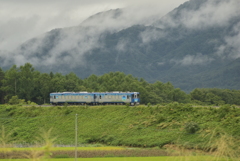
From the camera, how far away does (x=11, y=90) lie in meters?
76.5

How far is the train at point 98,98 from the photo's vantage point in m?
55.5

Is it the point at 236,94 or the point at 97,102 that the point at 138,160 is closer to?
the point at 97,102

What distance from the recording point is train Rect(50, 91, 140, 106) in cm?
5550

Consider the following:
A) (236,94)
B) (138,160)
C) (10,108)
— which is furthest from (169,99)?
(138,160)

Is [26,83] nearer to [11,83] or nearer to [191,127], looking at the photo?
[11,83]

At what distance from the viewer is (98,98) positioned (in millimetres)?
58156

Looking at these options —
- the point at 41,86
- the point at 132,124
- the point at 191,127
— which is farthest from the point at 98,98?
the point at 191,127

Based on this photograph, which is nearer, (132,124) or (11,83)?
(132,124)

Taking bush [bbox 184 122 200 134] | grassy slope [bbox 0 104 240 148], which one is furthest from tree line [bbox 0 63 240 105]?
bush [bbox 184 122 200 134]

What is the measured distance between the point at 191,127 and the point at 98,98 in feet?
84.9

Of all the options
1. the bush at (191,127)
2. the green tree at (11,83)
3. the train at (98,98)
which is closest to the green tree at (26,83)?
the green tree at (11,83)

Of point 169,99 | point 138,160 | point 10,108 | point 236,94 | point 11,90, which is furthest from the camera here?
point 236,94

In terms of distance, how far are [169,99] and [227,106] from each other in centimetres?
6021

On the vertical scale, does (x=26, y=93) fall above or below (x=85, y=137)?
above
